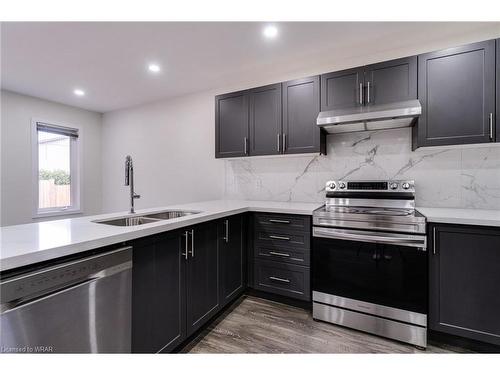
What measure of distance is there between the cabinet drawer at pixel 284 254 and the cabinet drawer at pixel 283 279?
0.15 ft

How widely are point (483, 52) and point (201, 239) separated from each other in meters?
2.58

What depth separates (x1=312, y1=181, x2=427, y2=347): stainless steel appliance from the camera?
1.79 m

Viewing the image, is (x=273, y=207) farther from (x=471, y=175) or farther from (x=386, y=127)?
(x=471, y=175)

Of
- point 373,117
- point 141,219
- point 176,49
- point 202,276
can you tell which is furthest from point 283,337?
point 176,49

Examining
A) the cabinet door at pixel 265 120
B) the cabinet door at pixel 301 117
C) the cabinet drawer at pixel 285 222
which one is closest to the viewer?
the cabinet drawer at pixel 285 222

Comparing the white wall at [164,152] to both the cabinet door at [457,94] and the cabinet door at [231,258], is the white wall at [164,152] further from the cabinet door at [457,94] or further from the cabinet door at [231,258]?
the cabinet door at [457,94]

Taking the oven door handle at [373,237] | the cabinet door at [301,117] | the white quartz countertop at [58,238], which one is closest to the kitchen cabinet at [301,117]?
the cabinet door at [301,117]

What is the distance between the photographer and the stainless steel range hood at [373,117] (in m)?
1.95

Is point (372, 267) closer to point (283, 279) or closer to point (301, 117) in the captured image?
point (283, 279)

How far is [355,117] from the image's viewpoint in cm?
209

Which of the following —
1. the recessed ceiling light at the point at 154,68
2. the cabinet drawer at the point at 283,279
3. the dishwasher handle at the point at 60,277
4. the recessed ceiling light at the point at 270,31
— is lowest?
the cabinet drawer at the point at 283,279

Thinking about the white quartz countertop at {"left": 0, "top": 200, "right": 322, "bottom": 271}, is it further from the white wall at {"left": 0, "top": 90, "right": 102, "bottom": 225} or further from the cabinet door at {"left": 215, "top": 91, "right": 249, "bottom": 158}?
the white wall at {"left": 0, "top": 90, "right": 102, "bottom": 225}

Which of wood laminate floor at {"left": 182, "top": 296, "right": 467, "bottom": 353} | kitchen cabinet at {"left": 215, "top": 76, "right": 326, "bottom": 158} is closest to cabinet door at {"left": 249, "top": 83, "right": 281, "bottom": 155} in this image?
kitchen cabinet at {"left": 215, "top": 76, "right": 326, "bottom": 158}

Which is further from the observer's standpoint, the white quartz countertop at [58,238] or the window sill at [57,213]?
the window sill at [57,213]
